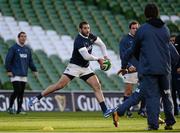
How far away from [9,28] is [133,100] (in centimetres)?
1662

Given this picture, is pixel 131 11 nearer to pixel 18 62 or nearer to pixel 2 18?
pixel 2 18

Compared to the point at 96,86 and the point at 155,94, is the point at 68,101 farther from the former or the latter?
the point at 155,94

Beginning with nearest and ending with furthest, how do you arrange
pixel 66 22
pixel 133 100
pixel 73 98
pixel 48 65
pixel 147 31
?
pixel 147 31, pixel 133 100, pixel 73 98, pixel 48 65, pixel 66 22

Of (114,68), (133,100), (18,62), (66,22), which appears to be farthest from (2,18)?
(133,100)

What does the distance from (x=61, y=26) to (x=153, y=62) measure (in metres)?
18.9

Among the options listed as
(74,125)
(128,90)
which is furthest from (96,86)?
(128,90)

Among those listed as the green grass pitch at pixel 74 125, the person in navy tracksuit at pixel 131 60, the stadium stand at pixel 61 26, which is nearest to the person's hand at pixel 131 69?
the person in navy tracksuit at pixel 131 60

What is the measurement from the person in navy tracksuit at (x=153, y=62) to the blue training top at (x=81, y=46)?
4.21 metres

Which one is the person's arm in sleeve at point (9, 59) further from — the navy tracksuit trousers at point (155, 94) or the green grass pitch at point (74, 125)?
the navy tracksuit trousers at point (155, 94)

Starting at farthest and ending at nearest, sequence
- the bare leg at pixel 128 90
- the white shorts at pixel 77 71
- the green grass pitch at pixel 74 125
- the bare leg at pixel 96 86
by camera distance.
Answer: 1. the bare leg at pixel 128 90
2. the white shorts at pixel 77 71
3. the bare leg at pixel 96 86
4. the green grass pitch at pixel 74 125

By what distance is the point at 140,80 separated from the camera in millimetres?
14453

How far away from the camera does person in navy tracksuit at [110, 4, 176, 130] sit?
1405cm

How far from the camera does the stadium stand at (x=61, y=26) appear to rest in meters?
29.7

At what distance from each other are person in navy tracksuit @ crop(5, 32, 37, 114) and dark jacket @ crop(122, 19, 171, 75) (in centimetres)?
1005
